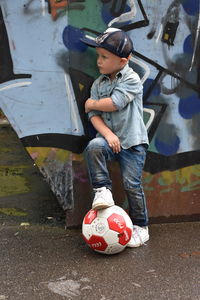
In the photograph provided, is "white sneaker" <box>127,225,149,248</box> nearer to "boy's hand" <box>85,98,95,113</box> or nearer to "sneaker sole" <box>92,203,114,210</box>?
"sneaker sole" <box>92,203,114,210</box>

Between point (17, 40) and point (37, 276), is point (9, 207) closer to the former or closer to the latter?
point (37, 276)

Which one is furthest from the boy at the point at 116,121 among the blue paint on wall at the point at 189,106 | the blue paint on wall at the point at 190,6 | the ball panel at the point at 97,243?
the blue paint on wall at the point at 190,6

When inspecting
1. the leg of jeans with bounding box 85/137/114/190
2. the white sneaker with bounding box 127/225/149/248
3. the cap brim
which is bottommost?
the white sneaker with bounding box 127/225/149/248

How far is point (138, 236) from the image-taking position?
3352mm

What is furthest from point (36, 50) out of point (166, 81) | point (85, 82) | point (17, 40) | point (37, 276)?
point (37, 276)

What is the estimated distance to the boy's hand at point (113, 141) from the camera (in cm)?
314

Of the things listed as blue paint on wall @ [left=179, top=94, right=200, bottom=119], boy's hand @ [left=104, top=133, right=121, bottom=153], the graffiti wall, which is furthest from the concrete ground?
blue paint on wall @ [left=179, top=94, right=200, bottom=119]

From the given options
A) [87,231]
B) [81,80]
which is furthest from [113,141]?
[87,231]

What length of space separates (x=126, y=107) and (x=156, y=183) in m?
0.78

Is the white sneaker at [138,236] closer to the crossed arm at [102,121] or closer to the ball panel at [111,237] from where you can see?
the ball panel at [111,237]

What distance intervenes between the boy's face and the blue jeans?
0.50 metres

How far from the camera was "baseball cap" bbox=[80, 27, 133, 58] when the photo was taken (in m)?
3.03

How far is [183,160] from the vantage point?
3600mm

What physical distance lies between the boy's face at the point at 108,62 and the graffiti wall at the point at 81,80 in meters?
0.16
